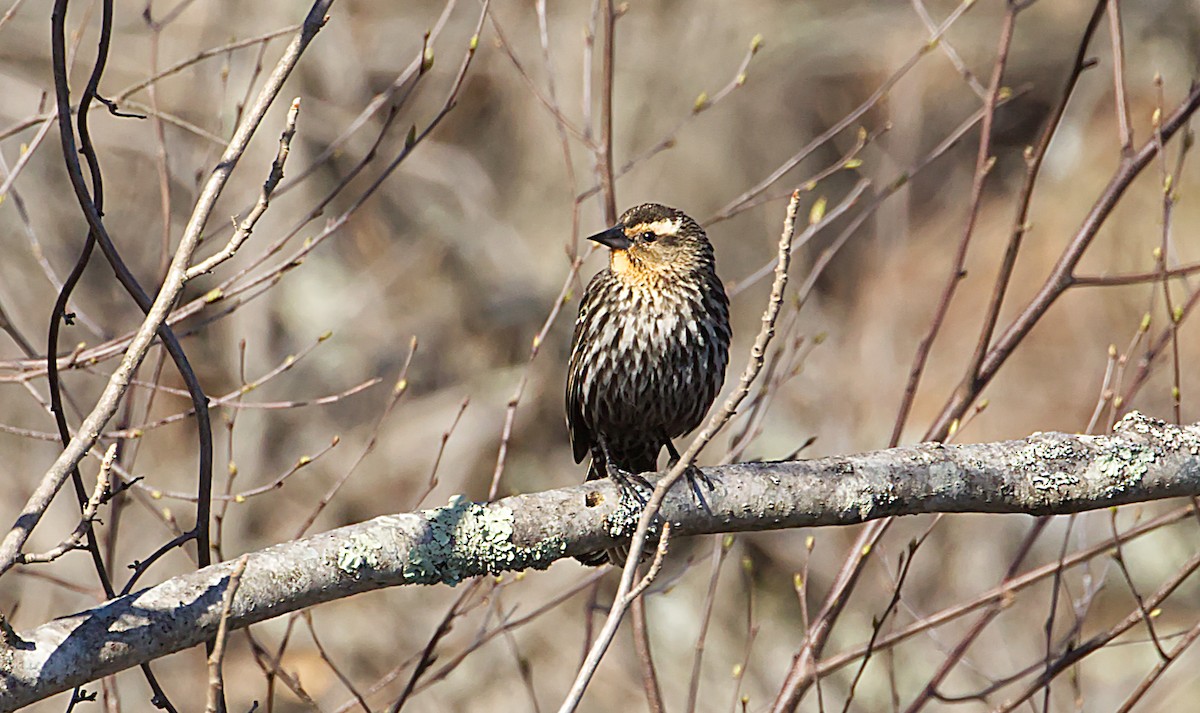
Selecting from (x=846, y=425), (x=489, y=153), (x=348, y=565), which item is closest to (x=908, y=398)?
(x=348, y=565)

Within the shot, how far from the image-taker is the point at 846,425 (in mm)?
9766

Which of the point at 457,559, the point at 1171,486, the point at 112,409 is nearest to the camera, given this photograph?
the point at 112,409

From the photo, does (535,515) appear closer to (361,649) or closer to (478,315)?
(361,649)

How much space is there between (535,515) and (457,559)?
0.19 m

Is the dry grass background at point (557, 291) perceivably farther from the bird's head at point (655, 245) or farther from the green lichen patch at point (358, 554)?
the green lichen patch at point (358, 554)

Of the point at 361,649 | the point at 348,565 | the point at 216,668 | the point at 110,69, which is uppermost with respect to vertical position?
the point at 110,69

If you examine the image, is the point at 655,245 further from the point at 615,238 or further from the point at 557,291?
the point at 557,291

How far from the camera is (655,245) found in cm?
446

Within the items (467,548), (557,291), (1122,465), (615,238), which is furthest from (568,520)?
(557,291)

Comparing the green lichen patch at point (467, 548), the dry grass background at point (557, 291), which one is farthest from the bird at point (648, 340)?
the dry grass background at point (557, 291)

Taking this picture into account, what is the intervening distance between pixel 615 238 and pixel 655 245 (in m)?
0.16

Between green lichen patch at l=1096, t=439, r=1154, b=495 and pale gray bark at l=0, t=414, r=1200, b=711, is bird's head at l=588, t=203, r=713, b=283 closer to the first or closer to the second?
pale gray bark at l=0, t=414, r=1200, b=711

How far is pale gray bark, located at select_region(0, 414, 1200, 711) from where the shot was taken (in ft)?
7.09

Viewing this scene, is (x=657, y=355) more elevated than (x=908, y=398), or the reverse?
(x=657, y=355)
